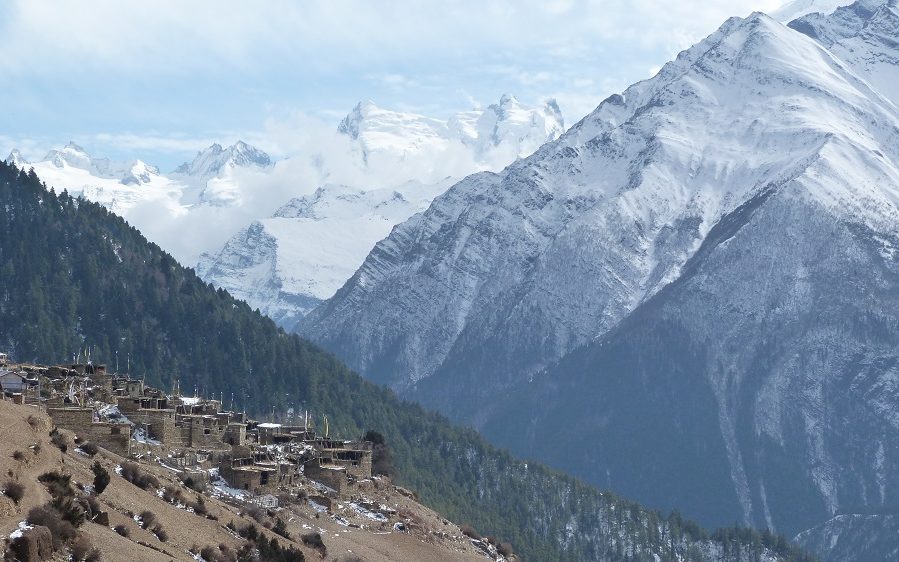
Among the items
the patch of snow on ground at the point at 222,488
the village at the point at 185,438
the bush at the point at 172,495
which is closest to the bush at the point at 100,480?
the bush at the point at 172,495

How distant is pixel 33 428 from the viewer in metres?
106

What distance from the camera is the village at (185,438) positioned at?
426 ft

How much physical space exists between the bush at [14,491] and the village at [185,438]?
2846cm

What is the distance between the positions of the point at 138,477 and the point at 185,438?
29.2 meters

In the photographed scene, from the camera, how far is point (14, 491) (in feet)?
300

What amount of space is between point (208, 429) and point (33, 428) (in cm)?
4275

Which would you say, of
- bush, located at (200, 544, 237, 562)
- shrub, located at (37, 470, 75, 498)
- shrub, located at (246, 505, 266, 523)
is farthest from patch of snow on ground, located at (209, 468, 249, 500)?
shrub, located at (37, 470, 75, 498)

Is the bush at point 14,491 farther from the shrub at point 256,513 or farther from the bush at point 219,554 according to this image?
the shrub at point 256,513

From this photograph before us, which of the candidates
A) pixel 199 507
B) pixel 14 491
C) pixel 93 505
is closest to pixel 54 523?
pixel 14 491

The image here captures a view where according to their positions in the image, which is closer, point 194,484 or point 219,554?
point 219,554

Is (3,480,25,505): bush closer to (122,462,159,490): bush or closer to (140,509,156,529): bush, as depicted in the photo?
(140,509,156,529): bush

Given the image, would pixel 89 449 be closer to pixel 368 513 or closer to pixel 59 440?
pixel 59 440

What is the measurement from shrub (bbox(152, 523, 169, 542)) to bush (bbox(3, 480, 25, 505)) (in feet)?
45.3

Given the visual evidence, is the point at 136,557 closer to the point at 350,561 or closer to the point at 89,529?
the point at 89,529
